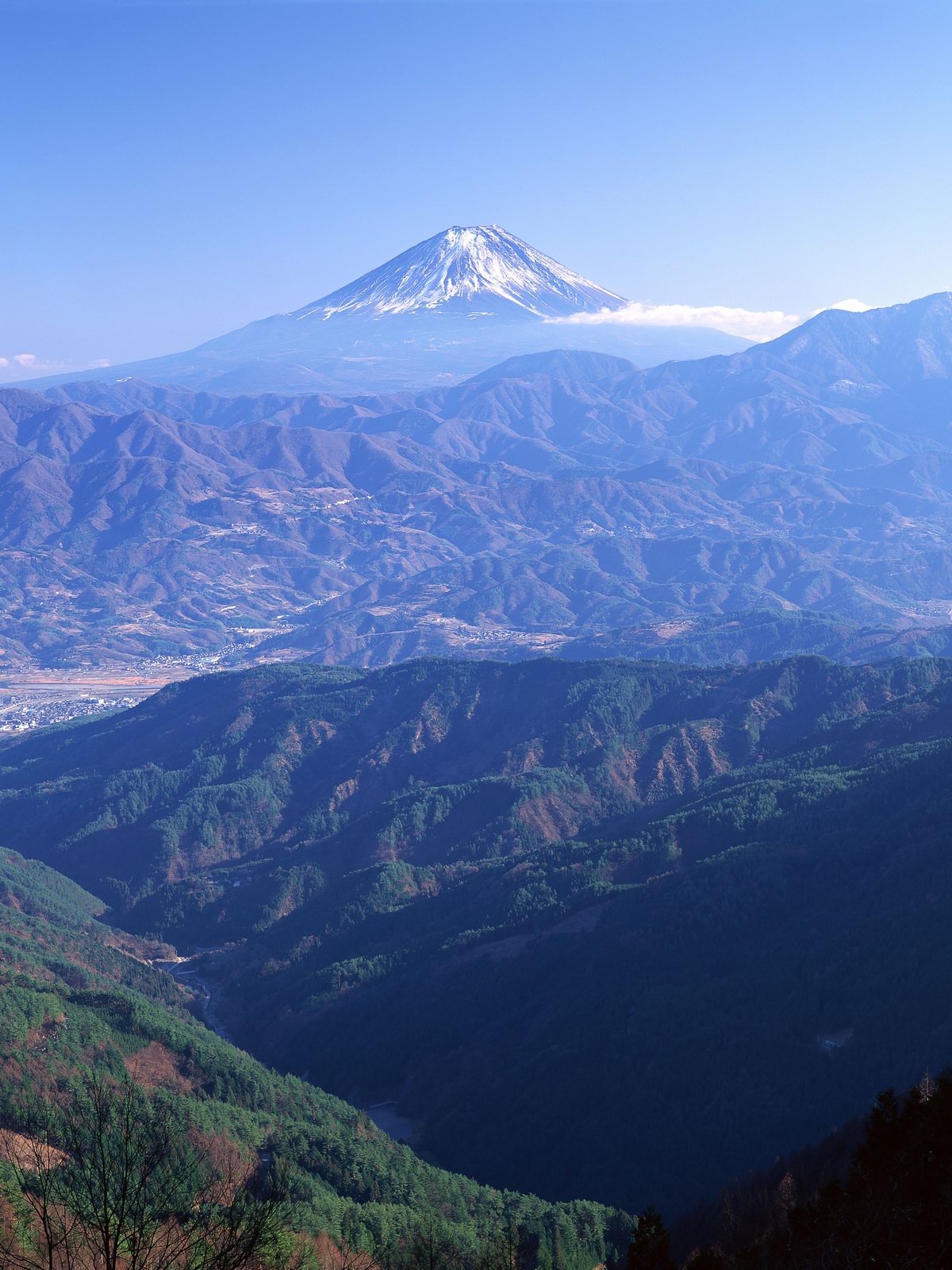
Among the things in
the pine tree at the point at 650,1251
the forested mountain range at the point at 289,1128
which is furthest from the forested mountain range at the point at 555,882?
the pine tree at the point at 650,1251

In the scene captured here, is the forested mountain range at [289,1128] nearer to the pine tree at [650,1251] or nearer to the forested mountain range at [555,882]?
the forested mountain range at [555,882]

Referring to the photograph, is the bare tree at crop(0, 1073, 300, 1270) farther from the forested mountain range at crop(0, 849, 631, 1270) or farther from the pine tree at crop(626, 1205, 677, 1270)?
the pine tree at crop(626, 1205, 677, 1270)

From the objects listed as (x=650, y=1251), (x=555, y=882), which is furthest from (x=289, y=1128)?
(x=555, y=882)

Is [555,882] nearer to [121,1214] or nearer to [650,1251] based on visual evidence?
[650,1251]

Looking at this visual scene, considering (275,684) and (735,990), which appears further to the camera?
(275,684)

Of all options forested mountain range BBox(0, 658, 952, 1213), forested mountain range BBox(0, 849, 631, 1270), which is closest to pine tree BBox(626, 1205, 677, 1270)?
forested mountain range BBox(0, 849, 631, 1270)

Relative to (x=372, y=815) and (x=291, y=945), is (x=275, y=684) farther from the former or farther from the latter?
(x=291, y=945)

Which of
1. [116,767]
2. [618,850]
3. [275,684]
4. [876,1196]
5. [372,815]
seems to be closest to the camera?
[876,1196]

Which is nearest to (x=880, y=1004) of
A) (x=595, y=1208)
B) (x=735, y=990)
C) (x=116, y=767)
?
(x=735, y=990)
